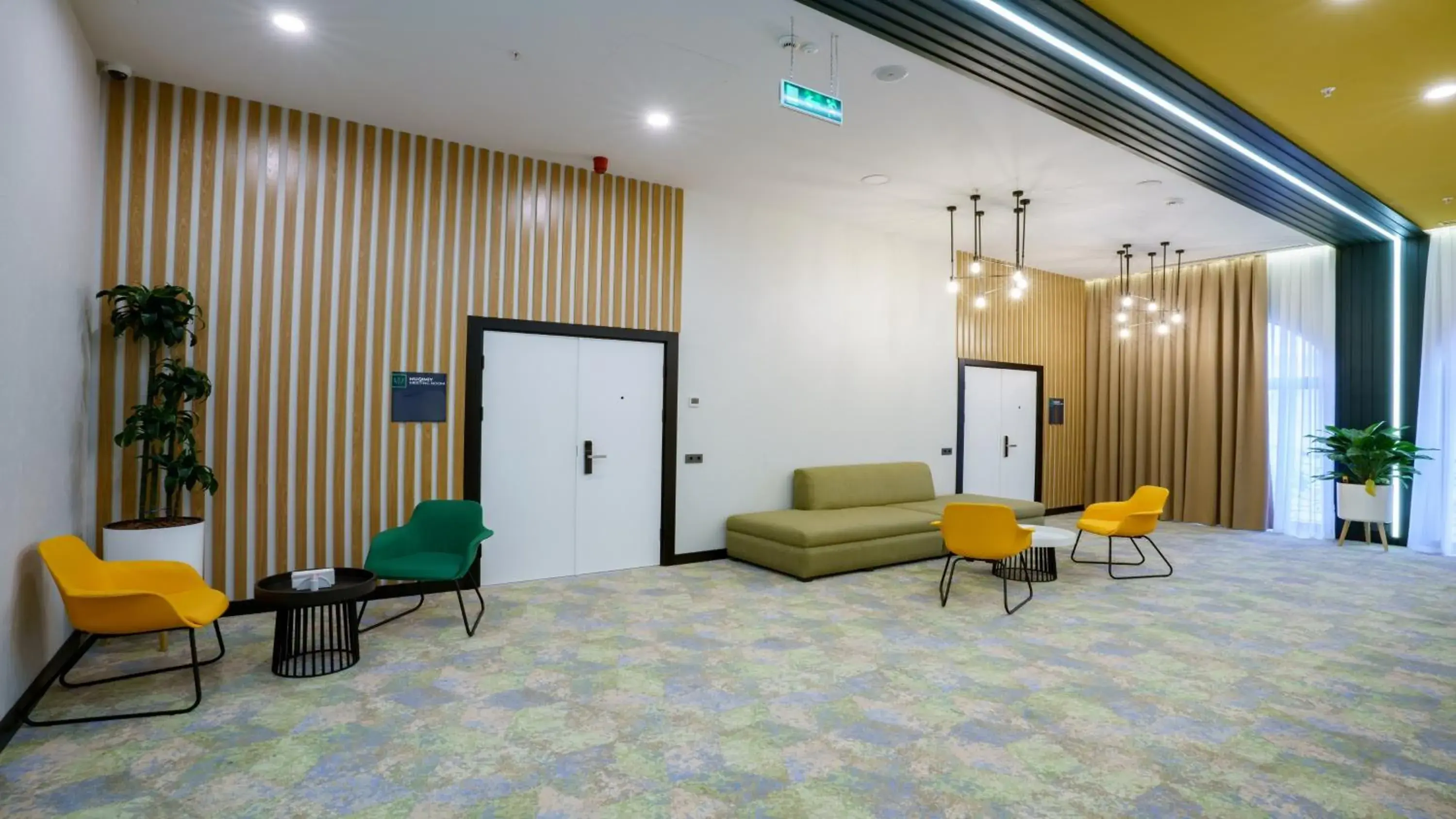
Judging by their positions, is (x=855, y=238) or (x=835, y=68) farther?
(x=855, y=238)

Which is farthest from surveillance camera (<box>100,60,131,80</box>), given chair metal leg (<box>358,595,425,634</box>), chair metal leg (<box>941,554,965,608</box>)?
chair metal leg (<box>941,554,965,608</box>)

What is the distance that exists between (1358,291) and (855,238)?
5779mm

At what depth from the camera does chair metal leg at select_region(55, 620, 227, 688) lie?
351cm

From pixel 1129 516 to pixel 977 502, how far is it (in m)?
1.74

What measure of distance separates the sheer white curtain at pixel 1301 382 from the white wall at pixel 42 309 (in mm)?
11138

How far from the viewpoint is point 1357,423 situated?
809 centimetres

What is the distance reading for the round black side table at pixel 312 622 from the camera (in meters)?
3.67

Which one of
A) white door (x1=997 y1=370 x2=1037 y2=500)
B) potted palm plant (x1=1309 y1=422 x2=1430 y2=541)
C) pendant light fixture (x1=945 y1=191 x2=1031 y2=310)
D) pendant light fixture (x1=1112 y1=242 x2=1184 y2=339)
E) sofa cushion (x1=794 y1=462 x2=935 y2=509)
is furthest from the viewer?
white door (x1=997 y1=370 x2=1037 y2=500)

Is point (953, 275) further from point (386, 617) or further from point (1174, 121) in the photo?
point (386, 617)

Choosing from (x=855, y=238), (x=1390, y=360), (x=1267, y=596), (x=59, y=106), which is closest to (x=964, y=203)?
(x=855, y=238)

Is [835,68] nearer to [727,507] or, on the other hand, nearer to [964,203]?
[964,203]

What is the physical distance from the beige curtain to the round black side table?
9.60 meters

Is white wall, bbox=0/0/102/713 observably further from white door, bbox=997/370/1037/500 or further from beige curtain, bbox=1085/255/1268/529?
beige curtain, bbox=1085/255/1268/529

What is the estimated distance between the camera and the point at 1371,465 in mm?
7609
